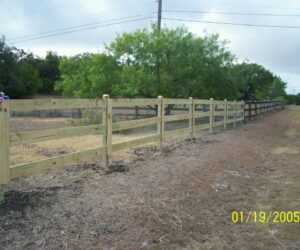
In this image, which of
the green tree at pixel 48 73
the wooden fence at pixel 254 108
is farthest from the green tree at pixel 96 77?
the green tree at pixel 48 73

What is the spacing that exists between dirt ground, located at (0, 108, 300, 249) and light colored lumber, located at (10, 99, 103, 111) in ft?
3.51

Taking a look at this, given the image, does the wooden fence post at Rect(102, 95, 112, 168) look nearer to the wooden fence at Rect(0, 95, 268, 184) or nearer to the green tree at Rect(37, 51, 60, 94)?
the wooden fence at Rect(0, 95, 268, 184)

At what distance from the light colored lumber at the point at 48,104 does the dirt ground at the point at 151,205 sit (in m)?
1.07

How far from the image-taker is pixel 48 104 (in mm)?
5504

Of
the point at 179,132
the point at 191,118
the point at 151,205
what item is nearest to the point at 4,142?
the point at 151,205

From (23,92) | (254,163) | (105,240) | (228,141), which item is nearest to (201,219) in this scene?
(105,240)

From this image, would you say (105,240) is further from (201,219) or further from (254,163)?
(254,163)

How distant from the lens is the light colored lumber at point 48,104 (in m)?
4.92

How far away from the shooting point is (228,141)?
38.6 feet

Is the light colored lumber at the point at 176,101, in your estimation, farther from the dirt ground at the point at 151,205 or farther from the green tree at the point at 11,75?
the green tree at the point at 11,75

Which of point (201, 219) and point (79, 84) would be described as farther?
point (79, 84)

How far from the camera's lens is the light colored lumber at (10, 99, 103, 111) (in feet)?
16.1

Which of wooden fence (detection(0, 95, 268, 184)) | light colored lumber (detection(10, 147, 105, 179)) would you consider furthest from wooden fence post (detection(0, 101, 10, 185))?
light colored lumber (detection(10, 147, 105, 179))

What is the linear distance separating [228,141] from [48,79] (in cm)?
5018
